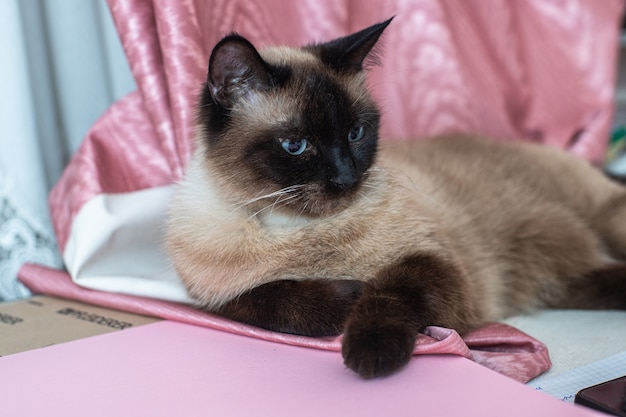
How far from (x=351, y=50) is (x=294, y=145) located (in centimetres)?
23

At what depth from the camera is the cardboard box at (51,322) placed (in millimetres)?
1170

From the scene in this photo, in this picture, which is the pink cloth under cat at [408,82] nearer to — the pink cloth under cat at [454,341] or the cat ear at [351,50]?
the pink cloth under cat at [454,341]

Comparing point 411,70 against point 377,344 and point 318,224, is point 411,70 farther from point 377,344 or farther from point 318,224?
point 377,344

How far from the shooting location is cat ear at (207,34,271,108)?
3.26 ft

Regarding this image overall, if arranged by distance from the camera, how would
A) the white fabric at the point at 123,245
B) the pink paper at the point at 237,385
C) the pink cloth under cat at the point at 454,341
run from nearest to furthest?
the pink paper at the point at 237,385, the pink cloth under cat at the point at 454,341, the white fabric at the point at 123,245

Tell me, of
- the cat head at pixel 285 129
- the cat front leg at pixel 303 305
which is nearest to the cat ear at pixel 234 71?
the cat head at pixel 285 129

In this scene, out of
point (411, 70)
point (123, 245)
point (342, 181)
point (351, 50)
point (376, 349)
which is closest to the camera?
point (376, 349)

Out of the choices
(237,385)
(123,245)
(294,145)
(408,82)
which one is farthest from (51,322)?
(408,82)

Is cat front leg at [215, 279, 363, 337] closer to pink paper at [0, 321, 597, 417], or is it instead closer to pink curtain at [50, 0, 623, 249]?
pink paper at [0, 321, 597, 417]

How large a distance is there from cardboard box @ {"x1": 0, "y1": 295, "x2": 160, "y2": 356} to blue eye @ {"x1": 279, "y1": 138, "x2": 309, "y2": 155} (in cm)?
48

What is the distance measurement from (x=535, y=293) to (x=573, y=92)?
0.99 meters

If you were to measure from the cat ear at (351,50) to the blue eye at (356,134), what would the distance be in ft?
0.41

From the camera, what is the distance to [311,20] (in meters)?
1.72

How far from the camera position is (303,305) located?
1039 mm
